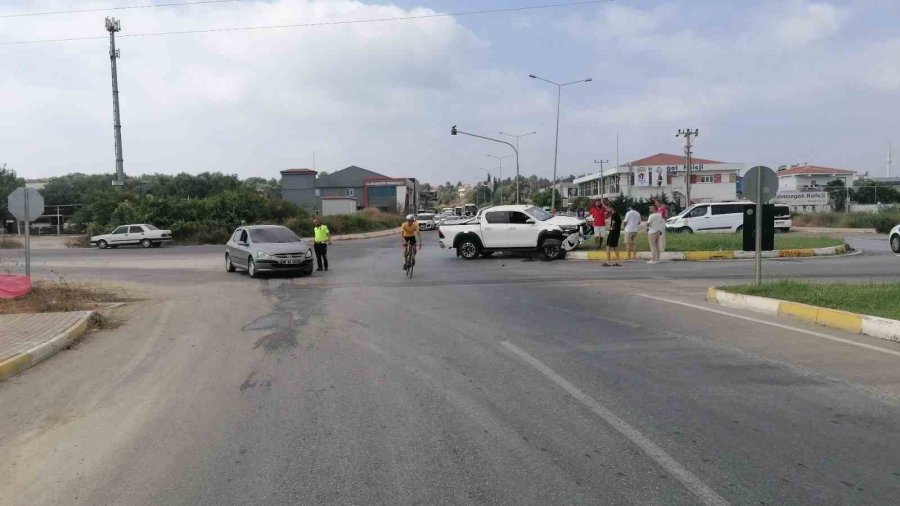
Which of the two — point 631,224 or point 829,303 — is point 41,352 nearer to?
point 829,303

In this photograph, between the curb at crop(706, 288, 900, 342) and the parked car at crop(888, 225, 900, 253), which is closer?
the curb at crop(706, 288, 900, 342)

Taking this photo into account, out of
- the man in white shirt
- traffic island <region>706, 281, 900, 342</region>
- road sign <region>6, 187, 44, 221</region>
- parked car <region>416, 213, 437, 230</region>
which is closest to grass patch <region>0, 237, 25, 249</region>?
parked car <region>416, 213, 437, 230</region>

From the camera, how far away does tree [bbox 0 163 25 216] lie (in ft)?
198

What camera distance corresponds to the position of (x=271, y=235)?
20219 mm

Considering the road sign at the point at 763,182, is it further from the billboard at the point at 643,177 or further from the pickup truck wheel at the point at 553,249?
the billboard at the point at 643,177

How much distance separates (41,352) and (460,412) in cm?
580

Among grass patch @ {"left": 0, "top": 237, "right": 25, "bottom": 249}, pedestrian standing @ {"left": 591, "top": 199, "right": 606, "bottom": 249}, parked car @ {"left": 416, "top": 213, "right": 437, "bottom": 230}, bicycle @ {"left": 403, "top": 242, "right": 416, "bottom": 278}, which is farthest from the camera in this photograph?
parked car @ {"left": 416, "top": 213, "right": 437, "bottom": 230}

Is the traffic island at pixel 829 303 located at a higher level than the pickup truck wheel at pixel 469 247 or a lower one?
lower

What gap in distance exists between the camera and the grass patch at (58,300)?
480 inches

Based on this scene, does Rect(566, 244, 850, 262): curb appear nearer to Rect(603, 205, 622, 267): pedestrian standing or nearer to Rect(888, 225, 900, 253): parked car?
Rect(888, 225, 900, 253): parked car

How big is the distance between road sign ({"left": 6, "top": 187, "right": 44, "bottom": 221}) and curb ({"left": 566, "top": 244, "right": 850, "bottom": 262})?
1543cm

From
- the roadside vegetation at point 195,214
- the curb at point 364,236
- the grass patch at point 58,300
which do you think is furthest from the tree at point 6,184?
the grass patch at point 58,300

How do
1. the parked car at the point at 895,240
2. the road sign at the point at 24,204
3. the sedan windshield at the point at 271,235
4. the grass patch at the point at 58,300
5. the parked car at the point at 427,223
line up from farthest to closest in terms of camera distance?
the parked car at the point at 427,223 → the parked car at the point at 895,240 → the sedan windshield at the point at 271,235 → the road sign at the point at 24,204 → the grass patch at the point at 58,300

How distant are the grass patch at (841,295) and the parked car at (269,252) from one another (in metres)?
11.3
